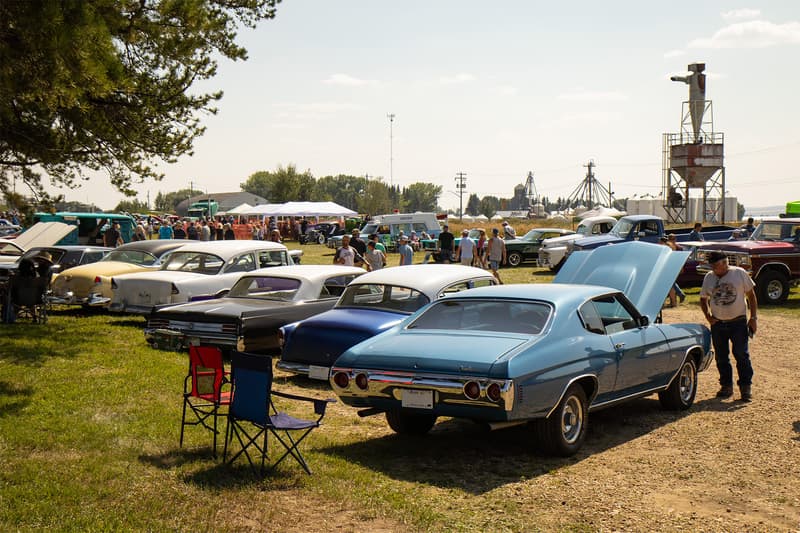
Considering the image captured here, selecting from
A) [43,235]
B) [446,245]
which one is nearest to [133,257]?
[43,235]

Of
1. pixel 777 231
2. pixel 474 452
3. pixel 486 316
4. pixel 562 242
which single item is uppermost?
pixel 777 231

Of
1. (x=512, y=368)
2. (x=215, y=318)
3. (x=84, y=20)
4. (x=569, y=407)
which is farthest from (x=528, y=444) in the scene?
(x=84, y=20)

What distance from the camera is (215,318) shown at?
11992mm

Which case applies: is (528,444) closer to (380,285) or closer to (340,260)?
(380,285)

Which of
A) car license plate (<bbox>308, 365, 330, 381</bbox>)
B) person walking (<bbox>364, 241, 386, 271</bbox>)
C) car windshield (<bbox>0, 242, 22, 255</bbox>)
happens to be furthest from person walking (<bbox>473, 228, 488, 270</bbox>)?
car license plate (<bbox>308, 365, 330, 381</bbox>)

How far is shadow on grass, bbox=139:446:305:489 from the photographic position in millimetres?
6535

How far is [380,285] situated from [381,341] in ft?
11.3

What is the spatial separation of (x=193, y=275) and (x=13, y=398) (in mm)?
6184

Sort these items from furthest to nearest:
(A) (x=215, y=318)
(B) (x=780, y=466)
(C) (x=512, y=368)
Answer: (A) (x=215, y=318) < (B) (x=780, y=466) < (C) (x=512, y=368)

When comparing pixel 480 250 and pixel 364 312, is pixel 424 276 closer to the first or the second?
pixel 364 312

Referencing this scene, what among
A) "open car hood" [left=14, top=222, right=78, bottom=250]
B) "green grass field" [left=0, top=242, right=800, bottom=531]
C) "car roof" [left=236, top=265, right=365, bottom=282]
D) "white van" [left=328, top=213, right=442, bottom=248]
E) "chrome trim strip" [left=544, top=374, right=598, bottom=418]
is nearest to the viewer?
"green grass field" [left=0, top=242, right=800, bottom=531]

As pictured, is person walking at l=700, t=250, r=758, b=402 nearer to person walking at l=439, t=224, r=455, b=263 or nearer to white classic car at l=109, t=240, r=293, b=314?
white classic car at l=109, t=240, r=293, b=314

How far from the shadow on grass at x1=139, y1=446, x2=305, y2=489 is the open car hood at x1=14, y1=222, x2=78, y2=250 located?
15574 mm

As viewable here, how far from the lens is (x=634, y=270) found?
1072 cm
